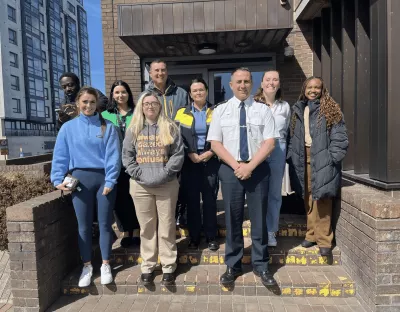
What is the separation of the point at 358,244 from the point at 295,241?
0.85 meters

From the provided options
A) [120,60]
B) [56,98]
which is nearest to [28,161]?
[120,60]

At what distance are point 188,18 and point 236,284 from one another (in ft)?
12.5

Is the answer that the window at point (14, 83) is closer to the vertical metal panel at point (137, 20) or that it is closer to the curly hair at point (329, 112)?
the vertical metal panel at point (137, 20)

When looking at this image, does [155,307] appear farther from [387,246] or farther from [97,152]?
[387,246]

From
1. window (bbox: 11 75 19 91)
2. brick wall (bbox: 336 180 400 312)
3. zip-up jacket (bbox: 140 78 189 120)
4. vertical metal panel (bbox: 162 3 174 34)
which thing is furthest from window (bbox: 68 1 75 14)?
brick wall (bbox: 336 180 400 312)

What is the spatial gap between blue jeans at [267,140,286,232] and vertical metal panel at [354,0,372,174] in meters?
1.32

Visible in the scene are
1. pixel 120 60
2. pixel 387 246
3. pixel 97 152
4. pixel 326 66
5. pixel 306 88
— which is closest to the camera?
pixel 387 246

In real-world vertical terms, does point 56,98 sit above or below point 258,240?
above

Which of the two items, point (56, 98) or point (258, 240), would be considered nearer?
point (258, 240)

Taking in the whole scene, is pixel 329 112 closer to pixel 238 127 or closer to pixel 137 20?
pixel 238 127

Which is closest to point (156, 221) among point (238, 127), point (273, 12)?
point (238, 127)

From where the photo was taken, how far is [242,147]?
301cm

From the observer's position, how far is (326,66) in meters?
5.27

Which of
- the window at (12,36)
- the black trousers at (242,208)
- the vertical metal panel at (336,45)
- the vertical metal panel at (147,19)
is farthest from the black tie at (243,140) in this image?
the window at (12,36)
